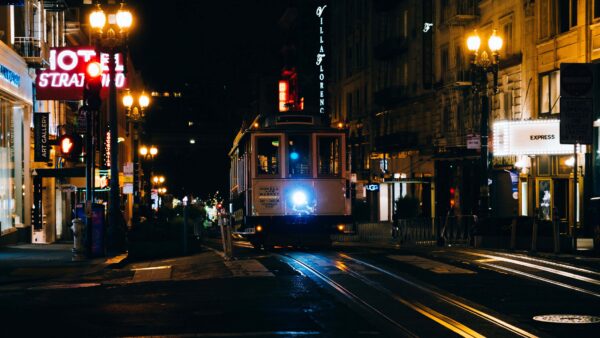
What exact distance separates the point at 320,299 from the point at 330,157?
12539mm

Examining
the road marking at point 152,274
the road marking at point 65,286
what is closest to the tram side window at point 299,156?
the road marking at point 152,274

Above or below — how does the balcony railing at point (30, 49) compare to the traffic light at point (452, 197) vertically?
above

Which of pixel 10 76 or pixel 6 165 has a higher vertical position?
pixel 10 76

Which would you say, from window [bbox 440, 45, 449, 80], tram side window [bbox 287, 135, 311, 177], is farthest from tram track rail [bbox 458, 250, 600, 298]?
window [bbox 440, 45, 449, 80]

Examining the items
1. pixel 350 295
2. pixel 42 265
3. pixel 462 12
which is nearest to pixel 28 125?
pixel 42 265

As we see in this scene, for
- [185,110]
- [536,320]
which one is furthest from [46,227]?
[185,110]

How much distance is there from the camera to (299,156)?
1024 inches

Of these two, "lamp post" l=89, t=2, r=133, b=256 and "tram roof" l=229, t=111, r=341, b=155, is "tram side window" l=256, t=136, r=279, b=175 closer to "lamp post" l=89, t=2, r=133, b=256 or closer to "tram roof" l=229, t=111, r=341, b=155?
"tram roof" l=229, t=111, r=341, b=155

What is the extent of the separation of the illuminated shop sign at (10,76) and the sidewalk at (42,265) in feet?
20.6

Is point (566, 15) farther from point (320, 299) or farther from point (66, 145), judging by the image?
point (320, 299)

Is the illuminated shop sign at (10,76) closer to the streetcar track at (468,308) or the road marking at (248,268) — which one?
the road marking at (248,268)

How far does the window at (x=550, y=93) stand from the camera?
38188 millimetres

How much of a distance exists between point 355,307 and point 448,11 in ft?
133

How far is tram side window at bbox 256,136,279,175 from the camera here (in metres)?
25.9
